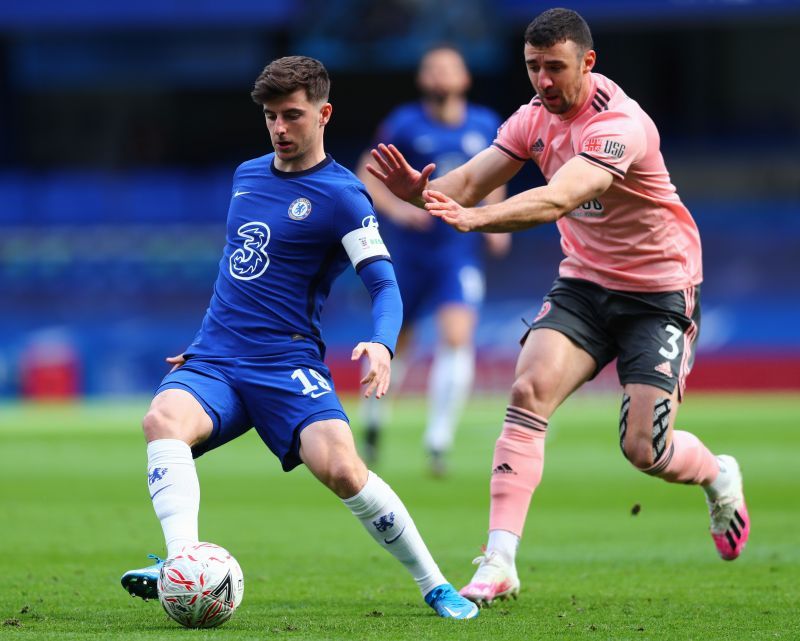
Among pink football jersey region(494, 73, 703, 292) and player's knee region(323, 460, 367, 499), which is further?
pink football jersey region(494, 73, 703, 292)

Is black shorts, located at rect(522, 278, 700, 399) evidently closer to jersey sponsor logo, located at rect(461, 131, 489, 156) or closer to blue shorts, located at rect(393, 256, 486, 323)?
blue shorts, located at rect(393, 256, 486, 323)

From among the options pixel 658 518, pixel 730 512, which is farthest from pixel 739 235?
pixel 730 512

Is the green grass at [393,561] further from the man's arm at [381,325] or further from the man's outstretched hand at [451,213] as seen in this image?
the man's outstretched hand at [451,213]

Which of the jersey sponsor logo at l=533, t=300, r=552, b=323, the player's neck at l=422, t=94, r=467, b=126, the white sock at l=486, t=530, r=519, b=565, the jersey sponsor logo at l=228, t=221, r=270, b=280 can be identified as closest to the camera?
the jersey sponsor logo at l=228, t=221, r=270, b=280

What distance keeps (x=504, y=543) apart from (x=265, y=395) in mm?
1180

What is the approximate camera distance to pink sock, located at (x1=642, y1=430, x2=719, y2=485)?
634cm

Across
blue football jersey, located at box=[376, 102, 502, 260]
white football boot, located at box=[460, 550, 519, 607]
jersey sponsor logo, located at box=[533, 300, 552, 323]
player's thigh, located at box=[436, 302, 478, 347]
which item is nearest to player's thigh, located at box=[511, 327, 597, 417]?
jersey sponsor logo, located at box=[533, 300, 552, 323]

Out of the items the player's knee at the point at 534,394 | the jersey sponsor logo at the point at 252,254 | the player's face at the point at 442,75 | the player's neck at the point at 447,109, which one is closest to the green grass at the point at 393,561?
the player's knee at the point at 534,394

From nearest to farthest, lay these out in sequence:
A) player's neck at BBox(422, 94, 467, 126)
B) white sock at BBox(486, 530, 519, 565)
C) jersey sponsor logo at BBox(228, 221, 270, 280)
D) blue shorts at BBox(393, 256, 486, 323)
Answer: jersey sponsor logo at BBox(228, 221, 270, 280), white sock at BBox(486, 530, 519, 565), blue shorts at BBox(393, 256, 486, 323), player's neck at BBox(422, 94, 467, 126)

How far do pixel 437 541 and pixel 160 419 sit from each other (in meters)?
2.75

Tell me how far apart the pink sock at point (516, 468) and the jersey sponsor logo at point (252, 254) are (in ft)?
4.18

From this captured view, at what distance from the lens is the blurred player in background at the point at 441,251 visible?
1082cm

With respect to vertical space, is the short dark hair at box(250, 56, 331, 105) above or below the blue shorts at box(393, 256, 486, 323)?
above

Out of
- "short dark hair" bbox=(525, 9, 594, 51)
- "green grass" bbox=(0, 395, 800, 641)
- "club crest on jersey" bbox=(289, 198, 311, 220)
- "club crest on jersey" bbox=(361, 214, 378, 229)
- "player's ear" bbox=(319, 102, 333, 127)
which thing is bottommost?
"green grass" bbox=(0, 395, 800, 641)
